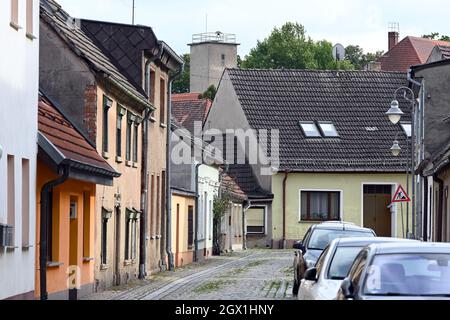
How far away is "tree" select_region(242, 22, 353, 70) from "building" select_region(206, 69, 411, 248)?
4046 cm

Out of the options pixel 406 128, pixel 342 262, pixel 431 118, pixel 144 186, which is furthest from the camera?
pixel 406 128

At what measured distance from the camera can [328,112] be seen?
64.5 m

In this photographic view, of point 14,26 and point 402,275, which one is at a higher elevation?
point 14,26

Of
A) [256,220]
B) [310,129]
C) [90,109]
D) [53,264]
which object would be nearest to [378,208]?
[310,129]

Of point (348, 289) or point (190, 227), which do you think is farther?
point (190, 227)

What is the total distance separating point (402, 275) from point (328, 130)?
168ft

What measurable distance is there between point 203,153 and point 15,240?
29.3 metres

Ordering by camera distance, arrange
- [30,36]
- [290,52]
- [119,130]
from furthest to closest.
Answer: [290,52] → [119,130] → [30,36]

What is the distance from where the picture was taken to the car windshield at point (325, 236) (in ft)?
87.9

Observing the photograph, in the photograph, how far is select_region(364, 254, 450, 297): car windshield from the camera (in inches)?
488

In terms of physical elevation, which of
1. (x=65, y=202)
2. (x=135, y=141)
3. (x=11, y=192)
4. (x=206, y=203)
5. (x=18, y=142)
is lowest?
(x=206, y=203)

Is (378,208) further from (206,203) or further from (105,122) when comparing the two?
(105,122)

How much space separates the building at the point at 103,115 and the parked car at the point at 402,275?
15.2 m

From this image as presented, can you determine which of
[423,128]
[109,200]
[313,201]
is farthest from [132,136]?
[313,201]
